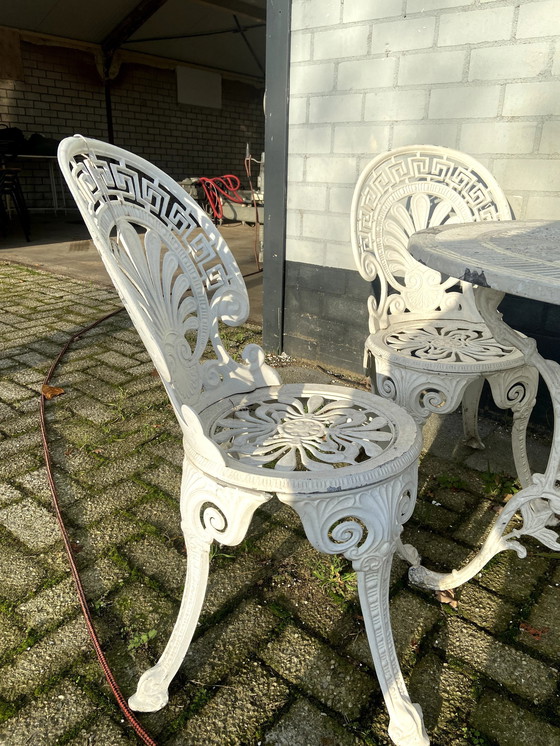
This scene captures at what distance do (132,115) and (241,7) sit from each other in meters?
3.67

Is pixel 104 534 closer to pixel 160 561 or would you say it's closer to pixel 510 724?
pixel 160 561

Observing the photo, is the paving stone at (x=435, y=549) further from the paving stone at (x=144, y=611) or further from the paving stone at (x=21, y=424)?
the paving stone at (x=21, y=424)

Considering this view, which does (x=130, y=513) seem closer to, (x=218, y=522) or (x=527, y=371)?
(x=218, y=522)

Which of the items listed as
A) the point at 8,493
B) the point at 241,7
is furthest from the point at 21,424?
the point at 241,7

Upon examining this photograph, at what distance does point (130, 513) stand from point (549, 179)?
6.98 feet

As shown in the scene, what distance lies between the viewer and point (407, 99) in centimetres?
252

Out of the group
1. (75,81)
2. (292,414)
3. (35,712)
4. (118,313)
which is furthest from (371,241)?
(75,81)

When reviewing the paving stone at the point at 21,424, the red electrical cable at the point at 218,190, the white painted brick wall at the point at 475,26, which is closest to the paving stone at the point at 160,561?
the paving stone at the point at 21,424

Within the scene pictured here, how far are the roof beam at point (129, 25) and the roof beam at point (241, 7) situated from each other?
1.12 meters

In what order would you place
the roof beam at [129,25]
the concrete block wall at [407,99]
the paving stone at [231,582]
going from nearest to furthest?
the paving stone at [231,582] < the concrete block wall at [407,99] < the roof beam at [129,25]

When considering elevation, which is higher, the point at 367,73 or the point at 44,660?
the point at 367,73

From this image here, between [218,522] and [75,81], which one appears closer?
[218,522]

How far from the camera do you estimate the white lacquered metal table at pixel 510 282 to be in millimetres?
1008

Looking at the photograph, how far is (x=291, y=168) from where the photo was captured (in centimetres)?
302
